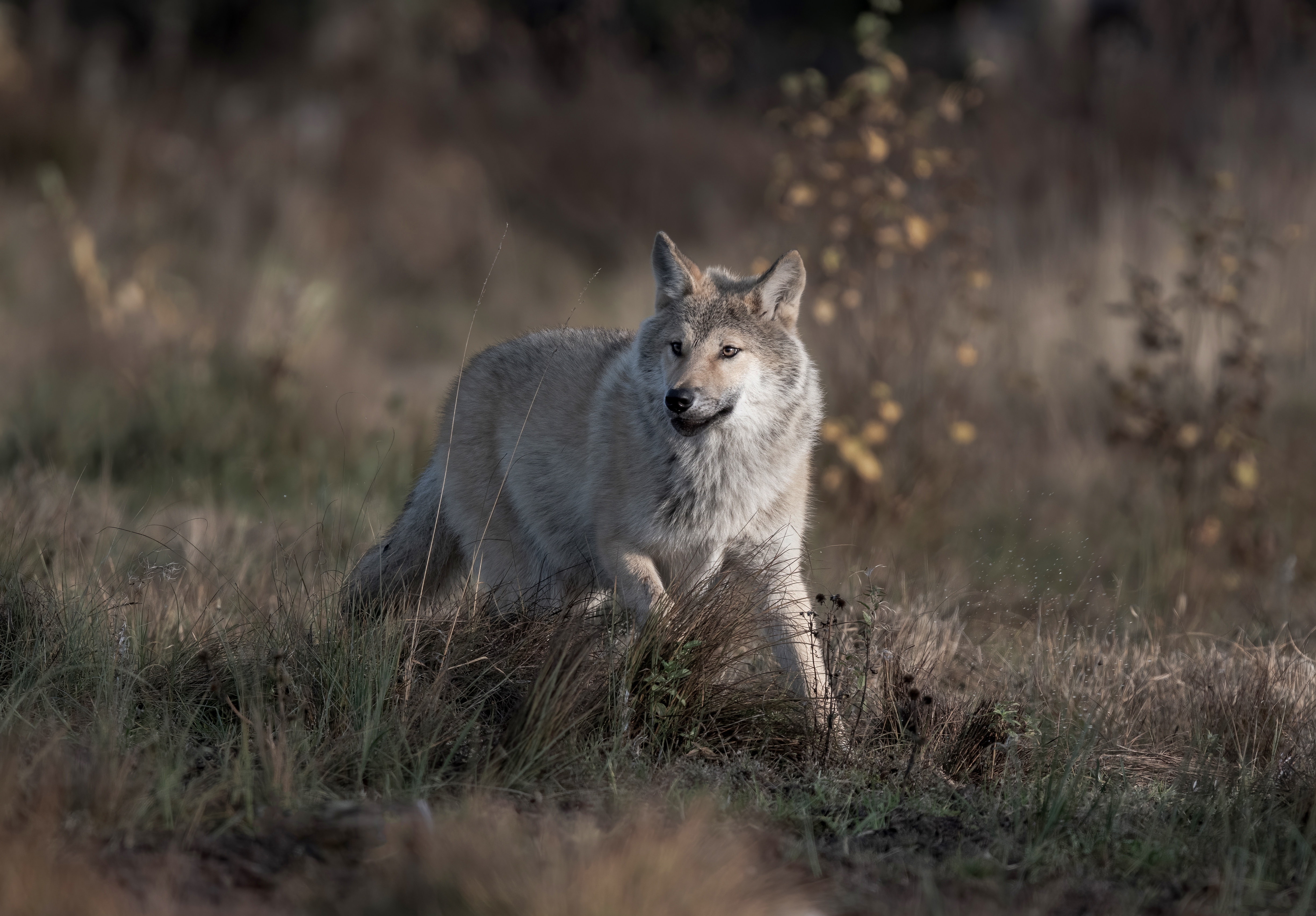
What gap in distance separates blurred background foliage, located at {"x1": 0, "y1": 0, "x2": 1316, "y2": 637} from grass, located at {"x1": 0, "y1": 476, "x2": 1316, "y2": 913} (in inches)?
23.4

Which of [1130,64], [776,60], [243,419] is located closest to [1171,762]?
[243,419]

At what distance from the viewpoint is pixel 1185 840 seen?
3.45m

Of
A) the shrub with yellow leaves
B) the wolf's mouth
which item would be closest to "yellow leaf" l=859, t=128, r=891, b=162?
the shrub with yellow leaves

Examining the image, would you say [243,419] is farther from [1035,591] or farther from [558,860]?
[558,860]

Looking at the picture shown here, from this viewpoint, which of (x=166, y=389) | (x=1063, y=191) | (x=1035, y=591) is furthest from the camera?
(x=1063, y=191)

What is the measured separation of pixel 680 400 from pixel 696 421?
0.14 meters

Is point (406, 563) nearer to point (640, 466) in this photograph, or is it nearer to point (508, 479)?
point (508, 479)

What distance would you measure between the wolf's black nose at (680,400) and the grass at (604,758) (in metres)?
0.70

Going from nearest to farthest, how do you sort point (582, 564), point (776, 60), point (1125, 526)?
point (582, 564)
point (1125, 526)
point (776, 60)

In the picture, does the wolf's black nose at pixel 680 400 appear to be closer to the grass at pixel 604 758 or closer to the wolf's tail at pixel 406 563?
the grass at pixel 604 758

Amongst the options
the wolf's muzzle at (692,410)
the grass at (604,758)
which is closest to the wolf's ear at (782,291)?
the wolf's muzzle at (692,410)

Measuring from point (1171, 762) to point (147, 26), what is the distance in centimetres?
2011

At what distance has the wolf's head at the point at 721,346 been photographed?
15.0 ft

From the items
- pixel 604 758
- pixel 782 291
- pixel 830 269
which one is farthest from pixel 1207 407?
pixel 604 758
